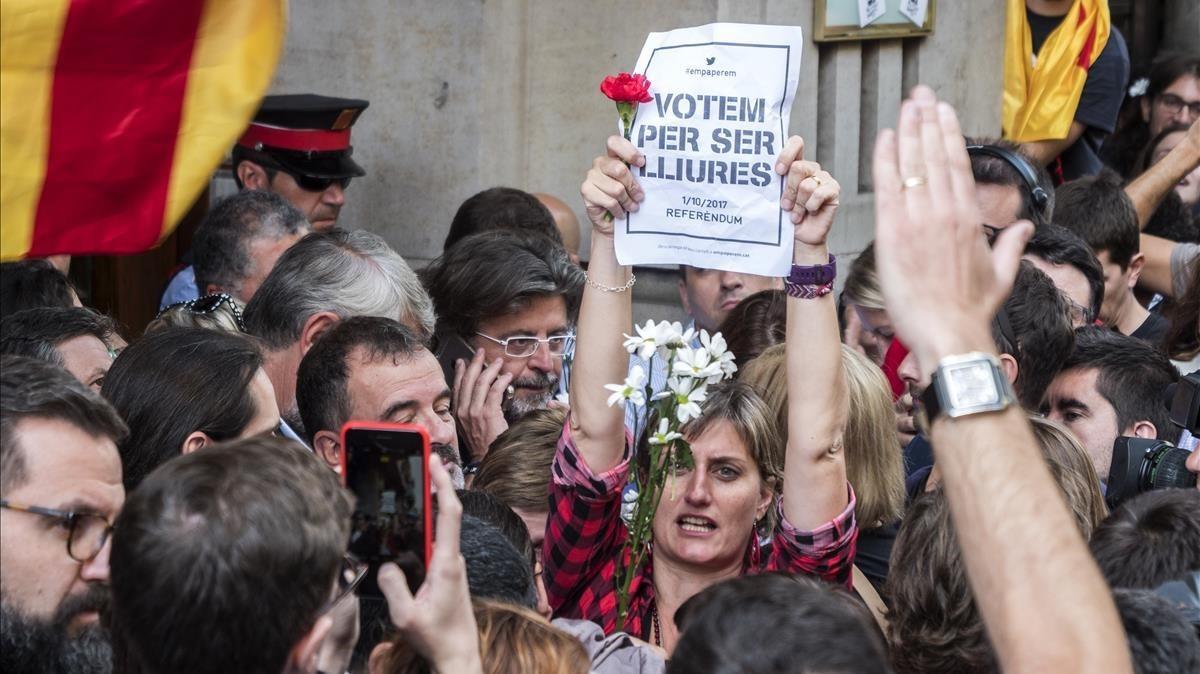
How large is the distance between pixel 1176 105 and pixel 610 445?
6.02 m

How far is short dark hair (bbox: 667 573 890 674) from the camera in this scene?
2098 millimetres

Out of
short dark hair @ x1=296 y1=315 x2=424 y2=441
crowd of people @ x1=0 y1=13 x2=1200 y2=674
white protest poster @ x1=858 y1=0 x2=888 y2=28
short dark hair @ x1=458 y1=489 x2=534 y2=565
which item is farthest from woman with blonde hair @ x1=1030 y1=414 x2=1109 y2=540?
white protest poster @ x1=858 y1=0 x2=888 y2=28

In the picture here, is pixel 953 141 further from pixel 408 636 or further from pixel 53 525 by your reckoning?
pixel 53 525

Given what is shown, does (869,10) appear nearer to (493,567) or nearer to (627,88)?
(627,88)

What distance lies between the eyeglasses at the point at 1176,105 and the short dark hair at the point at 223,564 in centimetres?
727

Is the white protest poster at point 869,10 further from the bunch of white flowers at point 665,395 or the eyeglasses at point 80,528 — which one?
the eyeglasses at point 80,528

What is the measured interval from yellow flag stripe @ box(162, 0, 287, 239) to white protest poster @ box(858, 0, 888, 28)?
3.89 metres

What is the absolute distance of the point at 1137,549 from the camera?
294 centimetres

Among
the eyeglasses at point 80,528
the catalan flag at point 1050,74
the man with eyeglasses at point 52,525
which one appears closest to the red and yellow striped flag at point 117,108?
the man with eyeglasses at point 52,525

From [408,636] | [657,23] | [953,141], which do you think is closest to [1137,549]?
[953,141]

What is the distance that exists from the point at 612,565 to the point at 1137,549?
4.11ft

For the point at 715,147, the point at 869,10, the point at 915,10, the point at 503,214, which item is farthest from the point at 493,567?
the point at 915,10

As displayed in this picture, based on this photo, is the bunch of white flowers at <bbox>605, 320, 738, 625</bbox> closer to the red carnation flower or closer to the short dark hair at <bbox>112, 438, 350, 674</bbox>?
the red carnation flower

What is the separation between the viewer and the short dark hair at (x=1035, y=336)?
4684mm
